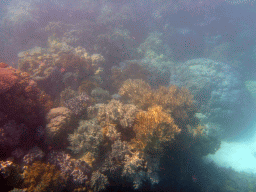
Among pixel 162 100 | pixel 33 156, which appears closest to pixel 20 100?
pixel 33 156

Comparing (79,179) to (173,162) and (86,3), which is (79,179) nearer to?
(173,162)

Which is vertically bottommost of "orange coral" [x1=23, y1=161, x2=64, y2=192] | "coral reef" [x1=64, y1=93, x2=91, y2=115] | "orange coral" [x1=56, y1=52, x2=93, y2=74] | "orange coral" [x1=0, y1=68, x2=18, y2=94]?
"orange coral" [x1=23, y1=161, x2=64, y2=192]

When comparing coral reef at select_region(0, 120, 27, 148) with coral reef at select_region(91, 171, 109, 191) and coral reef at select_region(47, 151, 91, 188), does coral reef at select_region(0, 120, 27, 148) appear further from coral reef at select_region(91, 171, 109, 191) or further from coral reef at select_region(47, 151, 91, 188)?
coral reef at select_region(91, 171, 109, 191)

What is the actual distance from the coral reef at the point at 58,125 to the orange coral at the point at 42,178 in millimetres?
678

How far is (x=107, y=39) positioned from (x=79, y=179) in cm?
952

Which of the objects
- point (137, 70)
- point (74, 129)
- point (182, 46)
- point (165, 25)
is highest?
point (165, 25)

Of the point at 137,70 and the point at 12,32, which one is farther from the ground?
the point at 12,32

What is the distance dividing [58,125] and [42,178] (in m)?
1.34

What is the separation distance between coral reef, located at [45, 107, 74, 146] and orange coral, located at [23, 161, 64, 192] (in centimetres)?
68

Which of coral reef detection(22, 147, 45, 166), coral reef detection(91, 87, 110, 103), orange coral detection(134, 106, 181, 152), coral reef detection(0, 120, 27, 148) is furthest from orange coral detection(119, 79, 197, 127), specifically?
coral reef detection(0, 120, 27, 148)

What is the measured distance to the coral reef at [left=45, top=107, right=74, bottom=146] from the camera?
3766mm

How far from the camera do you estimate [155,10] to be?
15.4 meters

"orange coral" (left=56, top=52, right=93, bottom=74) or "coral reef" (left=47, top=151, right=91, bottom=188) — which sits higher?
"orange coral" (left=56, top=52, right=93, bottom=74)

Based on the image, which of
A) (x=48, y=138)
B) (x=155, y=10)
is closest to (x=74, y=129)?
(x=48, y=138)
